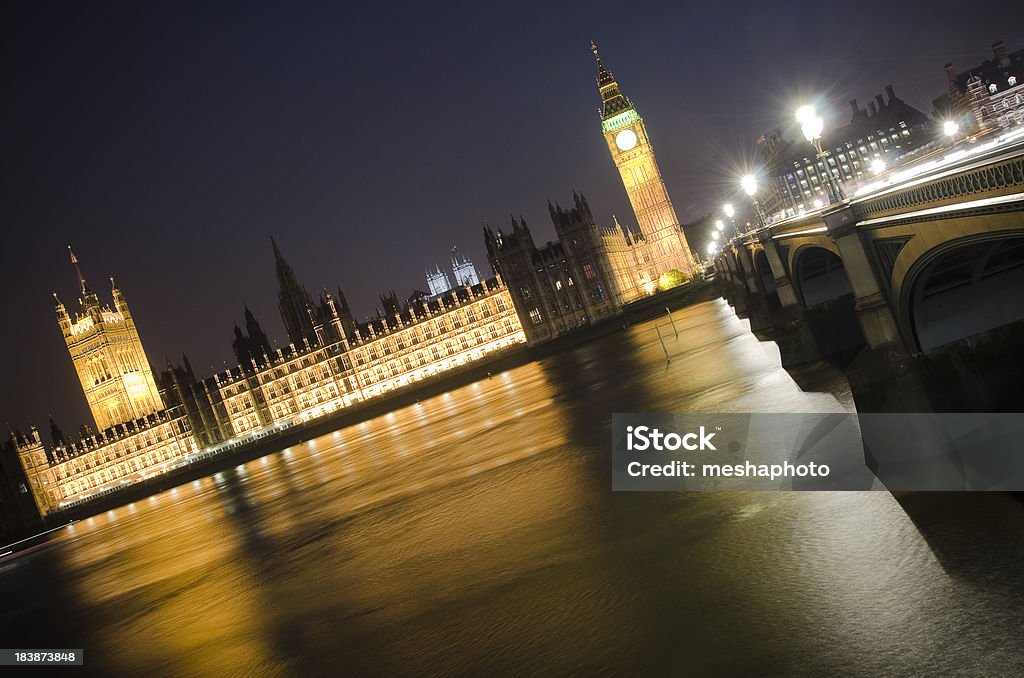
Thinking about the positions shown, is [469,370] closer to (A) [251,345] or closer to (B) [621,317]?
(B) [621,317]

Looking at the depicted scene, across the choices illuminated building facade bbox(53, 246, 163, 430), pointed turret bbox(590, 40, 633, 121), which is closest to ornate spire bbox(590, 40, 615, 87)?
pointed turret bbox(590, 40, 633, 121)

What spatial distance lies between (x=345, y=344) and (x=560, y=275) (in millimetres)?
39537

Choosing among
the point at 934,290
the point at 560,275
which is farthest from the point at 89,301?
the point at 934,290

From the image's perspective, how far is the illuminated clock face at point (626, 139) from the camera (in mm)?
137750

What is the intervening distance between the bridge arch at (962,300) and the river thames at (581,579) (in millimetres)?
4189

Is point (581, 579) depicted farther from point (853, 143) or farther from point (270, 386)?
point (853, 143)

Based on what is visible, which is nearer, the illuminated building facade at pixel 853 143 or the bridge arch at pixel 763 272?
the bridge arch at pixel 763 272

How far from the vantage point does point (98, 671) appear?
71.2 ft

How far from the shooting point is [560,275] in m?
117

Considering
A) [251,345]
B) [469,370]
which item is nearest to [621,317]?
[469,370]

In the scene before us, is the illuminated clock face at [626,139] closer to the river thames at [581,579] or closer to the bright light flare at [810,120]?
the river thames at [581,579]

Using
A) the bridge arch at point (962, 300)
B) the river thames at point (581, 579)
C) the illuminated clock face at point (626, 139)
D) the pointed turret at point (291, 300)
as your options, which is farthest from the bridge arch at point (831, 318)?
the pointed turret at point (291, 300)

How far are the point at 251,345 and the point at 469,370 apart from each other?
2324 inches

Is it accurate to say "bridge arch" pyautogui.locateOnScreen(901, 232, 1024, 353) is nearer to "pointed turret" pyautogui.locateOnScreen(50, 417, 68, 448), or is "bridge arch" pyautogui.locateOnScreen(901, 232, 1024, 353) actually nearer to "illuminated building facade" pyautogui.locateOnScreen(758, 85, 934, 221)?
"illuminated building facade" pyautogui.locateOnScreen(758, 85, 934, 221)
